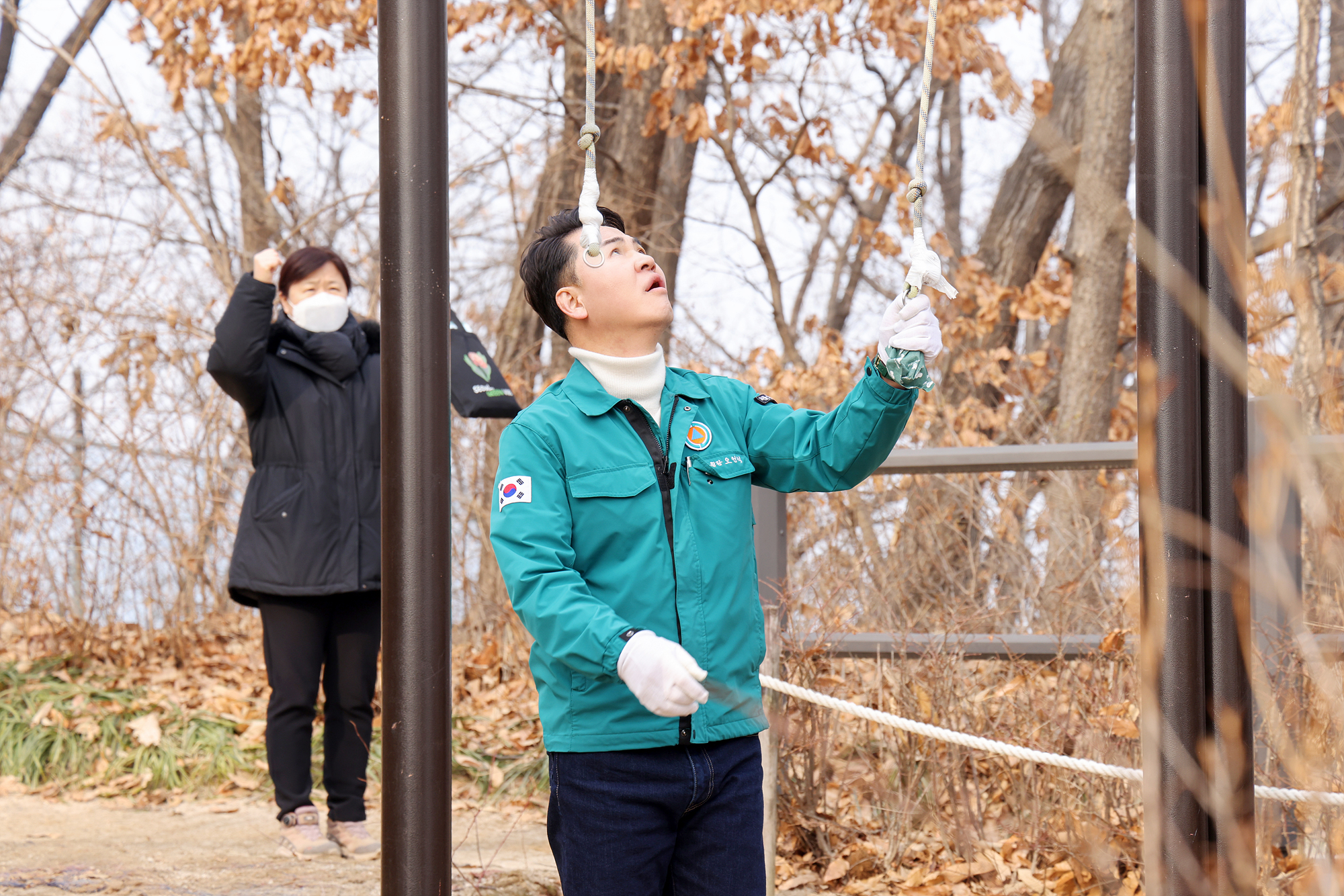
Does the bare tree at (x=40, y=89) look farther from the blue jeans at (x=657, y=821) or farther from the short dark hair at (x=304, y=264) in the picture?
the blue jeans at (x=657, y=821)

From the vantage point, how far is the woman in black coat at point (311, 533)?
148 inches

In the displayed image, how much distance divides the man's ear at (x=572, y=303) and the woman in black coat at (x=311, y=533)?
6.04ft

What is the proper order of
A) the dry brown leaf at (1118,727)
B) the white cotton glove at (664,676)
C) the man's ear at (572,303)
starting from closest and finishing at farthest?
the white cotton glove at (664,676) < the man's ear at (572,303) < the dry brown leaf at (1118,727)

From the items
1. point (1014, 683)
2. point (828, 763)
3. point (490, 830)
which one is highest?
point (1014, 683)

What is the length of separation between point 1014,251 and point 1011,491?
397 centimetres

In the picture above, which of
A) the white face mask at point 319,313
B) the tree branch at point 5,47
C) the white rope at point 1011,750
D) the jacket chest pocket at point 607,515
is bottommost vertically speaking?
the white rope at point 1011,750

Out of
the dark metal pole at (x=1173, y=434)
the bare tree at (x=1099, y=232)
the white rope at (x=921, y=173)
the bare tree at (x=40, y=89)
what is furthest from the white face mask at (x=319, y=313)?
the bare tree at (x=40, y=89)

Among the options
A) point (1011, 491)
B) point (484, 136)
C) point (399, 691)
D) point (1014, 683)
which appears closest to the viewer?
point (399, 691)

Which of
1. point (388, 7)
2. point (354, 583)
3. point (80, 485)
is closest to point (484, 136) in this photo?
point (80, 485)

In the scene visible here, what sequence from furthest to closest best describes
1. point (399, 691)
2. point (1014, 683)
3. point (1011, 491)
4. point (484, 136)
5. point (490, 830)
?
1. point (484, 136)
2. point (1011, 491)
3. point (490, 830)
4. point (1014, 683)
5. point (399, 691)

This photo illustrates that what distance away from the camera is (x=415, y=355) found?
6.49ft

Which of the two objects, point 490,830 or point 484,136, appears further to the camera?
point 484,136

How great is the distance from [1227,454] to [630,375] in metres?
0.95

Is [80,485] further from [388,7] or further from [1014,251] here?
[1014,251]
